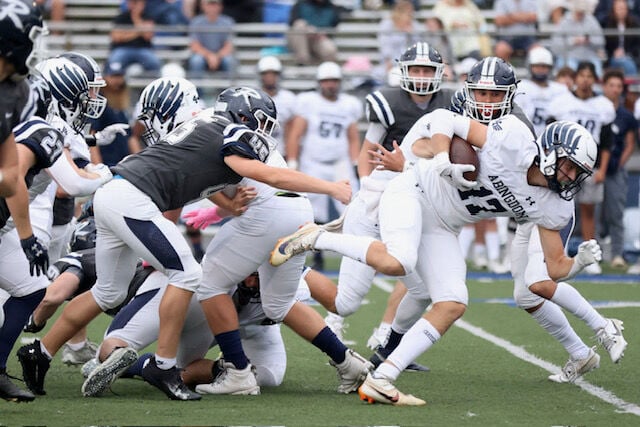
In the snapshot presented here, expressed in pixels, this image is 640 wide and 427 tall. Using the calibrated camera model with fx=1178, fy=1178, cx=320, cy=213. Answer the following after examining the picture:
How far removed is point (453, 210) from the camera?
5.34m

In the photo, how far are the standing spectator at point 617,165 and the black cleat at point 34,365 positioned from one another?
692 centimetres

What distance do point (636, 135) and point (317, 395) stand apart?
726 centimetres

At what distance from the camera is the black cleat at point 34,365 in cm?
523

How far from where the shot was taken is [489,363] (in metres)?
6.27

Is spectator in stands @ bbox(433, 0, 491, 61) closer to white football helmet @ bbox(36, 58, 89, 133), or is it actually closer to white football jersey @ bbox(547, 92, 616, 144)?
white football jersey @ bbox(547, 92, 616, 144)

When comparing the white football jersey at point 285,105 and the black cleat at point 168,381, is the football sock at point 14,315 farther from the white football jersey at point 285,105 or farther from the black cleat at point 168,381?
the white football jersey at point 285,105

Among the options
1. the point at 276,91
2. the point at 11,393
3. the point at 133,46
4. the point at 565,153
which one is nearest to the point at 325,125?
the point at 276,91

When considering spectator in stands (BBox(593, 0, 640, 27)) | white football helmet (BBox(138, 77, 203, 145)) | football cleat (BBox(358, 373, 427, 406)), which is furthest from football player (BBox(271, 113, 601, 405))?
spectator in stands (BBox(593, 0, 640, 27))

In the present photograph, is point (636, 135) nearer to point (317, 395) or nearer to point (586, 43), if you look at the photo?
point (586, 43)

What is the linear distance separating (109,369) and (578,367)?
7.33 ft

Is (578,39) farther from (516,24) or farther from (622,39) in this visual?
(516,24)

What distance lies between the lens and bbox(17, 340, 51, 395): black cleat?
5.23 metres

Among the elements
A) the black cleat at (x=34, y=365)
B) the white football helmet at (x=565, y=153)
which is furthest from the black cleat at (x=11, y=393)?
the white football helmet at (x=565, y=153)

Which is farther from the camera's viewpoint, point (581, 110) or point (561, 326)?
point (581, 110)
